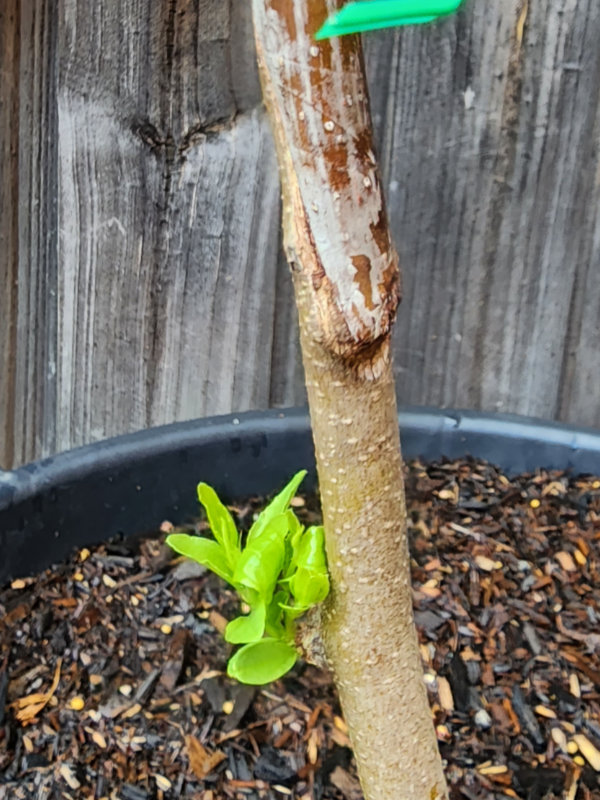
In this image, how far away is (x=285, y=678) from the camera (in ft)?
2.03

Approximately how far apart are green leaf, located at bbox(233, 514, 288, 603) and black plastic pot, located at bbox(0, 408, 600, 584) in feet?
0.86

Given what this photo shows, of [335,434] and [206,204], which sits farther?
[206,204]

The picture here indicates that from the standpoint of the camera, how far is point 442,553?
0.72m

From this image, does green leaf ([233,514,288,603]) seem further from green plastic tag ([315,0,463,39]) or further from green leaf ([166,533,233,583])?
green plastic tag ([315,0,463,39])

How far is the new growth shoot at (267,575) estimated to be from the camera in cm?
40

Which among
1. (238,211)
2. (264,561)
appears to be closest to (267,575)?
(264,561)

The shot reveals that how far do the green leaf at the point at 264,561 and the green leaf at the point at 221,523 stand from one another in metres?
0.02

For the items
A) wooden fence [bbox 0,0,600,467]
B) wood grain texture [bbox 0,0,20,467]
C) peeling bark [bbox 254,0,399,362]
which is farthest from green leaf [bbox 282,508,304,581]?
wood grain texture [bbox 0,0,20,467]

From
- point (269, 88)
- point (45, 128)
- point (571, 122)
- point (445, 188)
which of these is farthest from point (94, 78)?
point (269, 88)

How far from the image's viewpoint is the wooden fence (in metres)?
0.80

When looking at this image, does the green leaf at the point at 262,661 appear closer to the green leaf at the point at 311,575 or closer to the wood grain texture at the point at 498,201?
the green leaf at the point at 311,575

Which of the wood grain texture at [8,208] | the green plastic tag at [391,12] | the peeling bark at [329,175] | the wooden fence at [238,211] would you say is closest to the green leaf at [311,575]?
the peeling bark at [329,175]

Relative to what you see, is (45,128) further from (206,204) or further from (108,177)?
(206,204)

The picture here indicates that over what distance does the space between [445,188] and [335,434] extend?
1.86 feet
